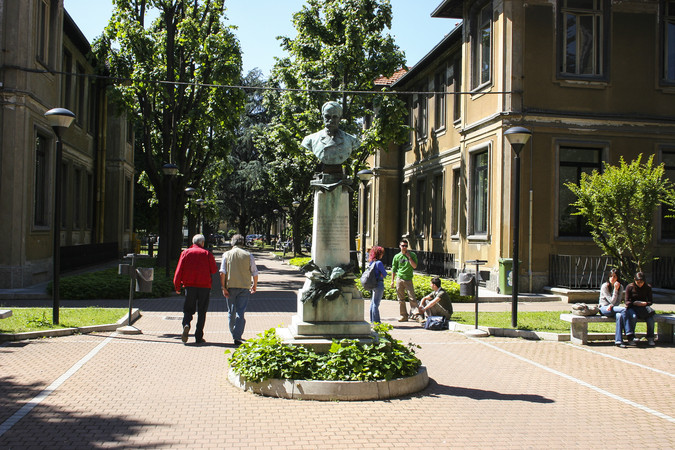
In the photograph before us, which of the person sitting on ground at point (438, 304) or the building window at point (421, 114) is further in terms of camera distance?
the building window at point (421, 114)

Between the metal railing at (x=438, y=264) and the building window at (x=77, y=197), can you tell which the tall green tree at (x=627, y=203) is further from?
the building window at (x=77, y=197)

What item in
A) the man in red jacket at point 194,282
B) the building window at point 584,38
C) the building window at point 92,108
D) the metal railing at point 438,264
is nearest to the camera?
the man in red jacket at point 194,282

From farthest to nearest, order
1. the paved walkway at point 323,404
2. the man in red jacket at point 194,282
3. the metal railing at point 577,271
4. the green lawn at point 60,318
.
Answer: the metal railing at point 577,271 → the green lawn at point 60,318 → the man in red jacket at point 194,282 → the paved walkway at point 323,404

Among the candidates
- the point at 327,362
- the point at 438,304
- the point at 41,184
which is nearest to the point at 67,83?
the point at 41,184

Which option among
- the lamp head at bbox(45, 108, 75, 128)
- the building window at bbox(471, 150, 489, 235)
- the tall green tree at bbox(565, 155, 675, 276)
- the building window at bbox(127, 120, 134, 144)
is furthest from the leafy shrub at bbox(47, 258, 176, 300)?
the building window at bbox(127, 120, 134, 144)

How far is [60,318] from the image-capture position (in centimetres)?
1251

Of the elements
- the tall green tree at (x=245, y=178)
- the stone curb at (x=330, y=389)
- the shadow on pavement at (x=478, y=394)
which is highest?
the tall green tree at (x=245, y=178)

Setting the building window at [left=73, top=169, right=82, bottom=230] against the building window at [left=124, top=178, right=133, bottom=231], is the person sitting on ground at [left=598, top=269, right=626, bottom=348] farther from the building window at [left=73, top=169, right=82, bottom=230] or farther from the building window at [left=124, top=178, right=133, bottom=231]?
the building window at [left=124, top=178, right=133, bottom=231]

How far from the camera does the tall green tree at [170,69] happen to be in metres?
23.5

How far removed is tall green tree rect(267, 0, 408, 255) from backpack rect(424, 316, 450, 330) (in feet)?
44.9

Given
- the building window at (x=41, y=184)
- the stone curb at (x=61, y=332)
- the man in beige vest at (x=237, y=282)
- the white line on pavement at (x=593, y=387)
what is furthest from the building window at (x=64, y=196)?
the white line on pavement at (x=593, y=387)

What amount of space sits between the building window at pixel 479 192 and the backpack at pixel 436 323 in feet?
26.8

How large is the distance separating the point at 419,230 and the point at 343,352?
22503 mm

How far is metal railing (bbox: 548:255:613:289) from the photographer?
61.4ft
